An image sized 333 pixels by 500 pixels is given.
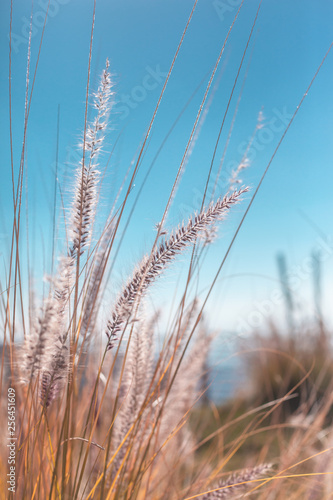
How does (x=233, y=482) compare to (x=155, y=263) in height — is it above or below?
below

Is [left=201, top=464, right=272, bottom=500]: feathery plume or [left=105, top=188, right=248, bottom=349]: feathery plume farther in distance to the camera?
[left=201, top=464, right=272, bottom=500]: feathery plume

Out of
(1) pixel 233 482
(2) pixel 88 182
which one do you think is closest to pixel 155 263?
(2) pixel 88 182

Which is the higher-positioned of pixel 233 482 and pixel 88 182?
pixel 88 182

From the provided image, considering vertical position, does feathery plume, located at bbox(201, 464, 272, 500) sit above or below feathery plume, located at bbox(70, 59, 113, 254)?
below

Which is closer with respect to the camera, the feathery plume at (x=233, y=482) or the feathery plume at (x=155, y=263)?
the feathery plume at (x=155, y=263)

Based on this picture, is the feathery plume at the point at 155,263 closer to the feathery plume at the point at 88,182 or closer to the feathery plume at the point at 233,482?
the feathery plume at the point at 88,182

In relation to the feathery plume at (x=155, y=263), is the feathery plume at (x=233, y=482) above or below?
below

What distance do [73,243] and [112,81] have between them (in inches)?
12.5

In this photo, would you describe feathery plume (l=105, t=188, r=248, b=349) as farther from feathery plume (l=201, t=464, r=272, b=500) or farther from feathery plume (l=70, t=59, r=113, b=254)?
feathery plume (l=201, t=464, r=272, b=500)

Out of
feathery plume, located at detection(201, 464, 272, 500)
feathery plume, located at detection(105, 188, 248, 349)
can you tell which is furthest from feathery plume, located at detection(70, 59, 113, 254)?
feathery plume, located at detection(201, 464, 272, 500)

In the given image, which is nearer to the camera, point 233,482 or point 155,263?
point 155,263

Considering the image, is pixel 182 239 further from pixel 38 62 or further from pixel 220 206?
pixel 38 62

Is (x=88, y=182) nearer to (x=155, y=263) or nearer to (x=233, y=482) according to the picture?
(x=155, y=263)

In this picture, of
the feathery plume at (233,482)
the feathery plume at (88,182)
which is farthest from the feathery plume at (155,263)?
the feathery plume at (233,482)
